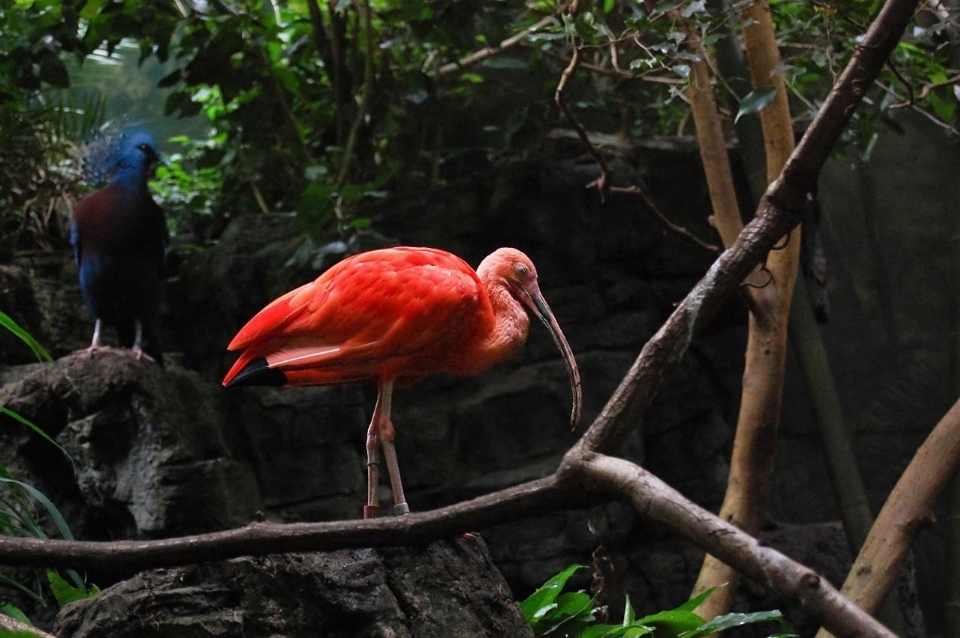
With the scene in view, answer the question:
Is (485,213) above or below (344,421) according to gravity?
above

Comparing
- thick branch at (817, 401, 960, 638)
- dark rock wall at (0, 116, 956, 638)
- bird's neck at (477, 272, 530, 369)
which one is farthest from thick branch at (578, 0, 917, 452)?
dark rock wall at (0, 116, 956, 638)

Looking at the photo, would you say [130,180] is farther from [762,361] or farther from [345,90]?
[762,361]

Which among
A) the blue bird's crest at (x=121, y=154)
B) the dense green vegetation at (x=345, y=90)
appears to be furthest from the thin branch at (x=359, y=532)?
the blue bird's crest at (x=121, y=154)

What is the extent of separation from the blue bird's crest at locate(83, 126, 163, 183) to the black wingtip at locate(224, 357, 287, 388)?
217 centimetres

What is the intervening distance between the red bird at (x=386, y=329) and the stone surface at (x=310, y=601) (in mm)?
216

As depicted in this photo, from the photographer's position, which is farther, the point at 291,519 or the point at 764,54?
the point at 291,519

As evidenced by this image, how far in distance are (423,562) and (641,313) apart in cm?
317

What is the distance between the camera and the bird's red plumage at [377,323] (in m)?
2.64

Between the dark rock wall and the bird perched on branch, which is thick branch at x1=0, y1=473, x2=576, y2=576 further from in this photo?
the bird perched on branch

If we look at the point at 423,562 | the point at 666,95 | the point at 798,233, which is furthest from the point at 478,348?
the point at 666,95

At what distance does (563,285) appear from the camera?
5320 millimetres

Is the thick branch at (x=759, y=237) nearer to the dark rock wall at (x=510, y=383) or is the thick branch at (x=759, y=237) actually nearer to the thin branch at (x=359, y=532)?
the thin branch at (x=359, y=532)

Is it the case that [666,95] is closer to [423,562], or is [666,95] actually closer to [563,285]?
[563,285]

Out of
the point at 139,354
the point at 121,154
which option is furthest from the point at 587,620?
the point at 121,154
